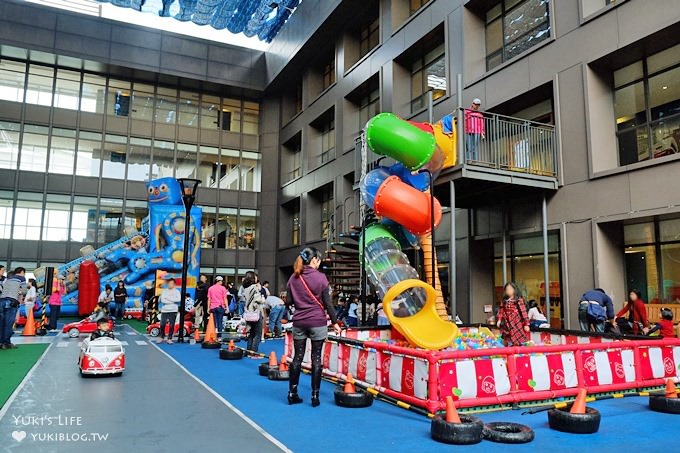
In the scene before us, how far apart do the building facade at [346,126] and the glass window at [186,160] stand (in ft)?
0.32

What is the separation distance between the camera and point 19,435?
5.80 meters

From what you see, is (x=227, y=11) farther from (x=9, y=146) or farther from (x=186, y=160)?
(x=9, y=146)

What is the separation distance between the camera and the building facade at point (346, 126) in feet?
45.0

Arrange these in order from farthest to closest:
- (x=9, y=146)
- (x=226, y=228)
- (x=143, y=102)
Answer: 1. (x=226, y=228)
2. (x=143, y=102)
3. (x=9, y=146)

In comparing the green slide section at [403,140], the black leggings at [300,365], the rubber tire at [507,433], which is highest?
the green slide section at [403,140]

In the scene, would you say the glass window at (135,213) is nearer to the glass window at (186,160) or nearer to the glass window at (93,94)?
the glass window at (186,160)

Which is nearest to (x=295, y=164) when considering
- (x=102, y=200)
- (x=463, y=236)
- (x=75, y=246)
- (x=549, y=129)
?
(x=102, y=200)

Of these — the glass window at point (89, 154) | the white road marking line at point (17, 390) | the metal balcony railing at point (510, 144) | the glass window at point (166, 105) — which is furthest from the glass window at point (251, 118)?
the white road marking line at point (17, 390)

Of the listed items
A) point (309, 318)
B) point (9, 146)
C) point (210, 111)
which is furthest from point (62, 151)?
point (309, 318)

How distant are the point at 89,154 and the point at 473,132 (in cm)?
2811

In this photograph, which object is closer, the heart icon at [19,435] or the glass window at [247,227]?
the heart icon at [19,435]

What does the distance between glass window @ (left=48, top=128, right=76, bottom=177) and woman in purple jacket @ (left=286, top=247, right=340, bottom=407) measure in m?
30.5

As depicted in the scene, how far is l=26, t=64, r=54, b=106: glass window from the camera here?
108 ft

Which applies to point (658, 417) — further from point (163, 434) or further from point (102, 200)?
point (102, 200)
